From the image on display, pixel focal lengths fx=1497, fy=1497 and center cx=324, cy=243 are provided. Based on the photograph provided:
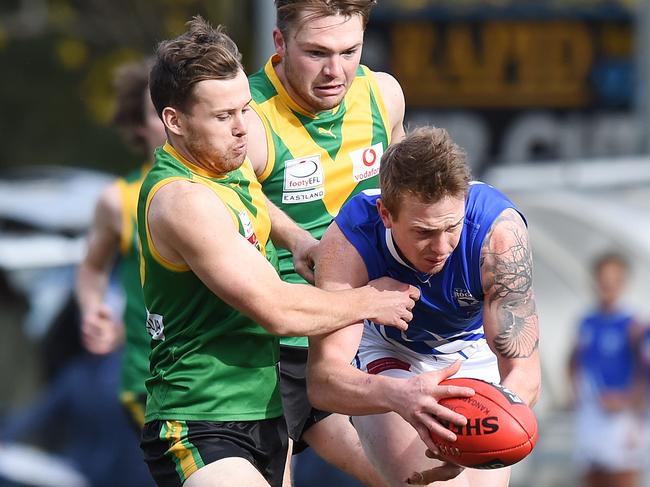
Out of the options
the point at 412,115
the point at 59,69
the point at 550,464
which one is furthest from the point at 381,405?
the point at 59,69

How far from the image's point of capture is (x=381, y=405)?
489 cm

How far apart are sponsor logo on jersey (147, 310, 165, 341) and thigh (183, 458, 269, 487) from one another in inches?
19.1

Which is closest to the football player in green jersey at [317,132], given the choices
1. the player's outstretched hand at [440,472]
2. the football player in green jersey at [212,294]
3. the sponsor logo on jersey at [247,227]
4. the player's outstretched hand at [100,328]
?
the sponsor logo on jersey at [247,227]

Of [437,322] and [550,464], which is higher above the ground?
[437,322]

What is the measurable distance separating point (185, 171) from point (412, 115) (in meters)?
9.32

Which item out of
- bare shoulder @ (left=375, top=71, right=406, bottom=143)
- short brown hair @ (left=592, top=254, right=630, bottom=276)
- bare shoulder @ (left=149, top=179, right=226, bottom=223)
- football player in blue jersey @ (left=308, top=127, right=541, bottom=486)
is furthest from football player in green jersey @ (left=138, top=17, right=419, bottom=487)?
short brown hair @ (left=592, top=254, right=630, bottom=276)

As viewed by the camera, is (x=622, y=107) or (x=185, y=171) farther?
(x=622, y=107)

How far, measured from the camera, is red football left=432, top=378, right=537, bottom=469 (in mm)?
4688

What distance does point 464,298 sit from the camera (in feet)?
16.9

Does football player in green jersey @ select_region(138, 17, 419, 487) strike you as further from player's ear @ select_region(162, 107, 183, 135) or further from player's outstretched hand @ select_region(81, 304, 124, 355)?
player's outstretched hand @ select_region(81, 304, 124, 355)

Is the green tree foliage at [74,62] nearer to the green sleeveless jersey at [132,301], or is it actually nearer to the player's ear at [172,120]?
the green sleeveless jersey at [132,301]

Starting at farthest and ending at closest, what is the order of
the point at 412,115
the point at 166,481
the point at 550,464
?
1. the point at 412,115
2. the point at 550,464
3. the point at 166,481

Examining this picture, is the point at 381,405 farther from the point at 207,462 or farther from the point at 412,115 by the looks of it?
the point at 412,115

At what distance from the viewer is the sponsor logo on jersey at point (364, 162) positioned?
564 cm
